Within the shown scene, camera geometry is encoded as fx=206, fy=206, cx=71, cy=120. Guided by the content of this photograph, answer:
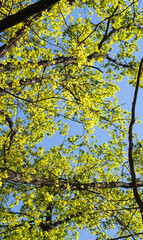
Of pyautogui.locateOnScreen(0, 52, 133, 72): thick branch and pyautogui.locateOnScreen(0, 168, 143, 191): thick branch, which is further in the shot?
pyautogui.locateOnScreen(0, 52, 133, 72): thick branch

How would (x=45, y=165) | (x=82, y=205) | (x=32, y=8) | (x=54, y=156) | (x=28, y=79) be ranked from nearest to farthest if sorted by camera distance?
1. (x=32, y=8)
2. (x=28, y=79)
3. (x=82, y=205)
4. (x=45, y=165)
5. (x=54, y=156)

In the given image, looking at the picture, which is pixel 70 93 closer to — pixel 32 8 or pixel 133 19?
pixel 133 19

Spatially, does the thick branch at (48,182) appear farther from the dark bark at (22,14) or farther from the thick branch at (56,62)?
the dark bark at (22,14)

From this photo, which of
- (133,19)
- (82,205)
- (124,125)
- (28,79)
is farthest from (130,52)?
(82,205)

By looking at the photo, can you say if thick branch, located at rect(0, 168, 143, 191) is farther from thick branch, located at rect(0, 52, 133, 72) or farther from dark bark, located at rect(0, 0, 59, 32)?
dark bark, located at rect(0, 0, 59, 32)

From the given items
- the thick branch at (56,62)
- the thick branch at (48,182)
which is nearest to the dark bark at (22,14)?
the thick branch at (56,62)

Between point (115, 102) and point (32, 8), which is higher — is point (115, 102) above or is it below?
above

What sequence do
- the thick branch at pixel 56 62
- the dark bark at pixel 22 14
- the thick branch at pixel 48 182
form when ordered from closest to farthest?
the dark bark at pixel 22 14 < the thick branch at pixel 48 182 < the thick branch at pixel 56 62

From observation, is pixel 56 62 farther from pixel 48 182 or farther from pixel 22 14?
pixel 48 182

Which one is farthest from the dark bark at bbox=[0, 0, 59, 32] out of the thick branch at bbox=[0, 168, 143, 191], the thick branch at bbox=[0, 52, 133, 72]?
the thick branch at bbox=[0, 168, 143, 191]

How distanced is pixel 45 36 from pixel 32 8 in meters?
4.63

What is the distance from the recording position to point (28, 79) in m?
8.26

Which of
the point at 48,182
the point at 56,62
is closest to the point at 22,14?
the point at 56,62

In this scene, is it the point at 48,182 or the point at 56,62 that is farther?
the point at 56,62
